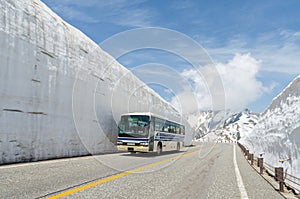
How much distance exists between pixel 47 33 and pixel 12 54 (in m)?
3.52

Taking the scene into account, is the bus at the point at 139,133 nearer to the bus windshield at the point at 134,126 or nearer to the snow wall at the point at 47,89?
the bus windshield at the point at 134,126

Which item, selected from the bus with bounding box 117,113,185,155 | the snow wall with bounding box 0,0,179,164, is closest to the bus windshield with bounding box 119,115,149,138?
the bus with bounding box 117,113,185,155

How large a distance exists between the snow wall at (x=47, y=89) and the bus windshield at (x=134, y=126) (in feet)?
8.26

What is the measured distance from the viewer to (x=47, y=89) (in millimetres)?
14805

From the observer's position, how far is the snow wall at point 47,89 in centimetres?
1218

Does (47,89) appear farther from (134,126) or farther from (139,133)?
(139,133)

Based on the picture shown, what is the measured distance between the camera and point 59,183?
7.32m

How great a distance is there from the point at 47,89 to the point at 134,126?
6631 millimetres

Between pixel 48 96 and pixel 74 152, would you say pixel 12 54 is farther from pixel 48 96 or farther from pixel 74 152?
pixel 74 152

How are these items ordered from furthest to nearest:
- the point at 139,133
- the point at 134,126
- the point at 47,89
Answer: the point at 134,126 < the point at 139,133 < the point at 47,89

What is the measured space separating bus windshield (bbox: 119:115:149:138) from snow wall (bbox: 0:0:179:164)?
2.52 metres

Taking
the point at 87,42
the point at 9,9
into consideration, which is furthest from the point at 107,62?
the point at 9,9

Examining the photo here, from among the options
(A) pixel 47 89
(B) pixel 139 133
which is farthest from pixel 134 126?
(A) pixel 47 89

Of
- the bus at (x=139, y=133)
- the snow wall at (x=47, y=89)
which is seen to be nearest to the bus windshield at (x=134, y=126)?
the bus at (x=139, y=133)
